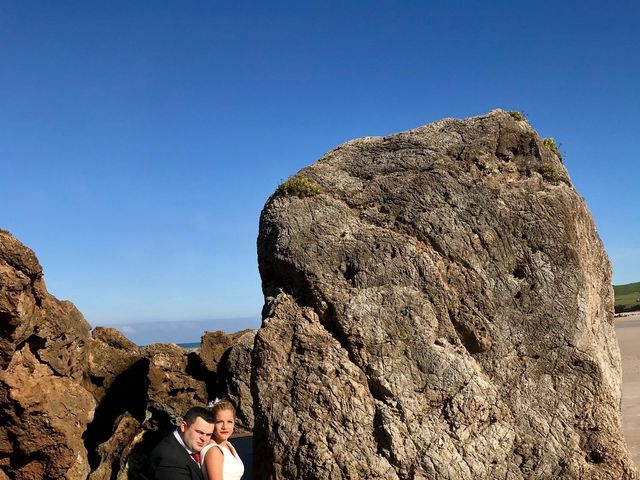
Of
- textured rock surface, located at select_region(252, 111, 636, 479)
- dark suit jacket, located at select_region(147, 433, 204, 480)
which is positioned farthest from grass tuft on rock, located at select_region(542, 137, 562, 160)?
dark suit jacket, located at select_region(147, 433, 204, 480)

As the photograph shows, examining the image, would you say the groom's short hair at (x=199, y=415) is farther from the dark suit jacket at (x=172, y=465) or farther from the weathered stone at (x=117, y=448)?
the weathered stone at (x=117, y=448)

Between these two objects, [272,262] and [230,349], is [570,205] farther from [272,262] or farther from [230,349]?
[230,349]

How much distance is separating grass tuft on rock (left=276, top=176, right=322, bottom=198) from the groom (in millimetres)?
5760

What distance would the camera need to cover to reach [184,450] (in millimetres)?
6246

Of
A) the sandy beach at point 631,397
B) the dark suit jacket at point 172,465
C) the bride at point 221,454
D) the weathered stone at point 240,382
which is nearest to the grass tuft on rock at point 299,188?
the bride at point 221,454

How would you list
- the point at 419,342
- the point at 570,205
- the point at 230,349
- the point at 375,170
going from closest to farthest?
the point at 419,342 → the point at 570,205 → the point at 375,170 → the point at 230,349

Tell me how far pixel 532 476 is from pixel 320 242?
5296 mm

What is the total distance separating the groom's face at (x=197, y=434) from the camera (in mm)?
6305

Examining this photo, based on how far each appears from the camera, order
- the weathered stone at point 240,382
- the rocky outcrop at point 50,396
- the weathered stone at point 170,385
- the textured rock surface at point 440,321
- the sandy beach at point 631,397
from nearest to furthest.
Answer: the textured rock surface at point 440,321
the rocky outcrop at point 50,396
the sandy beach at point 631,397
the weathered stone at point 170,385
the weathered stone at point 240,382

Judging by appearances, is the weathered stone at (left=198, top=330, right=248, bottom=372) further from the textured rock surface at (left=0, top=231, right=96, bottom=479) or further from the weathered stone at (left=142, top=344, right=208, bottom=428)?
the textured rock surface at (left=0, top=231, right=96, bottom=479)

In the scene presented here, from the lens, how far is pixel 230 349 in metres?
20.1

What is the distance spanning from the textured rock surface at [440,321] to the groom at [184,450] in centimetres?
302

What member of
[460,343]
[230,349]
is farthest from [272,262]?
[230,349]

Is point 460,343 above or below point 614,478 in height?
above
